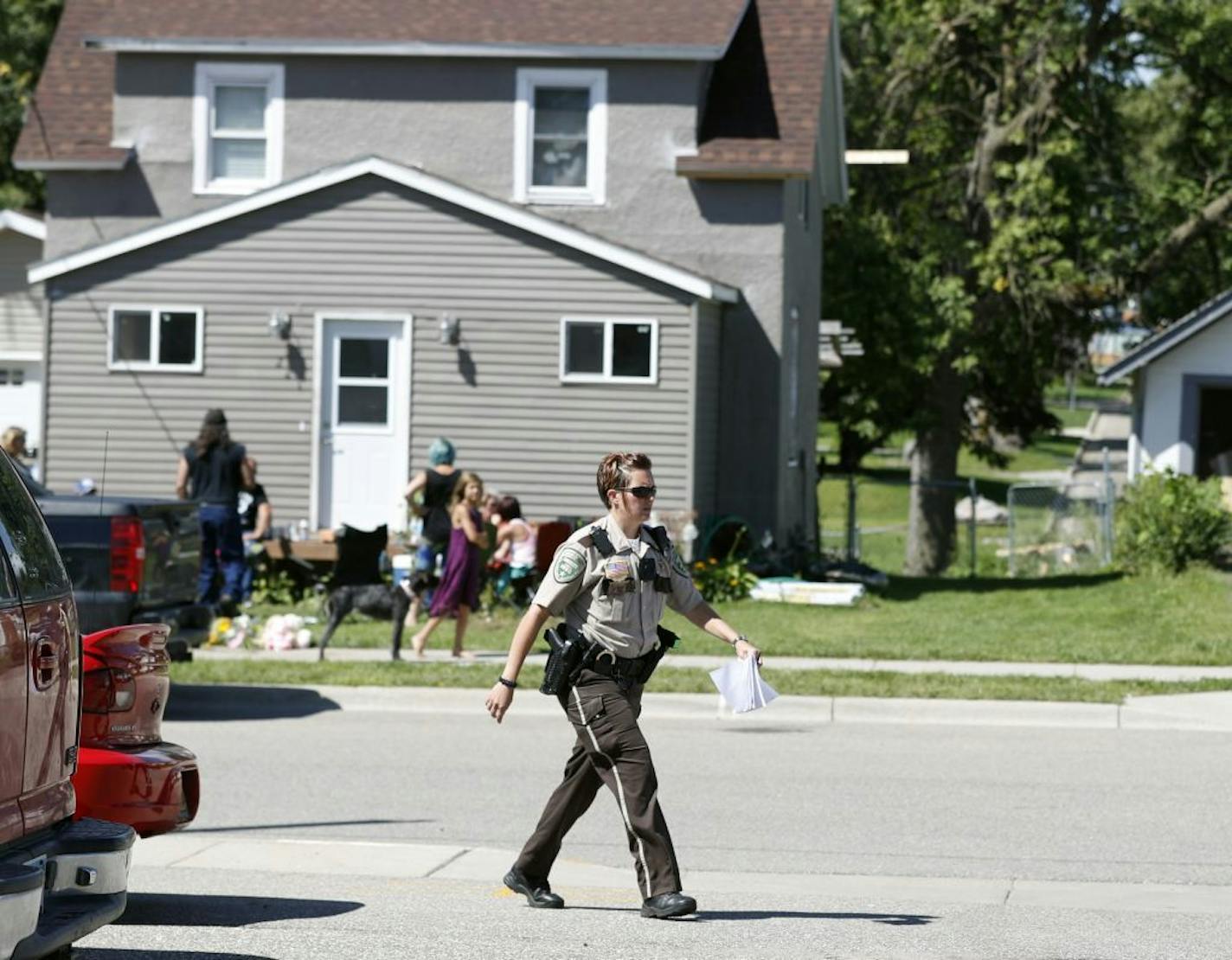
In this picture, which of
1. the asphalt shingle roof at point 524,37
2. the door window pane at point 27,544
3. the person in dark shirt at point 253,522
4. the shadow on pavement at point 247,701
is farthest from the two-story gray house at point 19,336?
the door window pane at point 27,544

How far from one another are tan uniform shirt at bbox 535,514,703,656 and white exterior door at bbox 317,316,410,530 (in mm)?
14402

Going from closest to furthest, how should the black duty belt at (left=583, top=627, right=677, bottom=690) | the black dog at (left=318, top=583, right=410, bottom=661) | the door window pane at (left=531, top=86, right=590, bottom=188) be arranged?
1. the black duty belt at (left=583, top=627, right=677, bottom=690)
2. the black dog at (left=318, top=583, right=410, bottom=661)
3. the door window pane at (left=531, top=86, right=590, bottom=188)

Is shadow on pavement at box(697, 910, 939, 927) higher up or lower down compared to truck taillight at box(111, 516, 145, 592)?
lower down

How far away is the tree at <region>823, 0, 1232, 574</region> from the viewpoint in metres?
32.5

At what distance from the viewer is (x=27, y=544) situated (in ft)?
19.0

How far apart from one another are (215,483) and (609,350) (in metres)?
5.16

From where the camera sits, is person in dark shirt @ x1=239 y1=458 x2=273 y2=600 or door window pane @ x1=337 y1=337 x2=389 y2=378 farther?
door window pane @ x1=337 y1=337 x2=389 y2=378

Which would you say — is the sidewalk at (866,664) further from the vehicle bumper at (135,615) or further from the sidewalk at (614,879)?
the sidewalk at (614,879)

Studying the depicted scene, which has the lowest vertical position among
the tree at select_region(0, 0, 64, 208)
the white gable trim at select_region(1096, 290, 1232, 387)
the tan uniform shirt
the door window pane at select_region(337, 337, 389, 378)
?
the tan uniform shirt

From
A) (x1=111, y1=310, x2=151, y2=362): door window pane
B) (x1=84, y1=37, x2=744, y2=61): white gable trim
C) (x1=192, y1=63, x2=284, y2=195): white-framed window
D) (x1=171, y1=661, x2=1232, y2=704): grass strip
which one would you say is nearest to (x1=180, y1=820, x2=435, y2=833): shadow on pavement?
(x1=171, y1=661, x2=1232, y2=704): grass strip

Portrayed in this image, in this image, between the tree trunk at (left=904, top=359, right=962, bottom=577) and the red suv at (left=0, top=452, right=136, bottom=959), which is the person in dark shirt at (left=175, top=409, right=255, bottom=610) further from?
the tree trunk at (left=904, top=359, right=962, bottom=577)

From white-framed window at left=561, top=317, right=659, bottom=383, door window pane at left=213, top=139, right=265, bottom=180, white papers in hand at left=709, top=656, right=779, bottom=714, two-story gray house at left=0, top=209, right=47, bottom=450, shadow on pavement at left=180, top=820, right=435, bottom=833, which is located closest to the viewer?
white papers in hand at left=709, top=656, right=779, bottom=714

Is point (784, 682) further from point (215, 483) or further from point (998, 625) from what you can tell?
point (215, 483)

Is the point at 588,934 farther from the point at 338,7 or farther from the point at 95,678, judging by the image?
the point at 338,7
